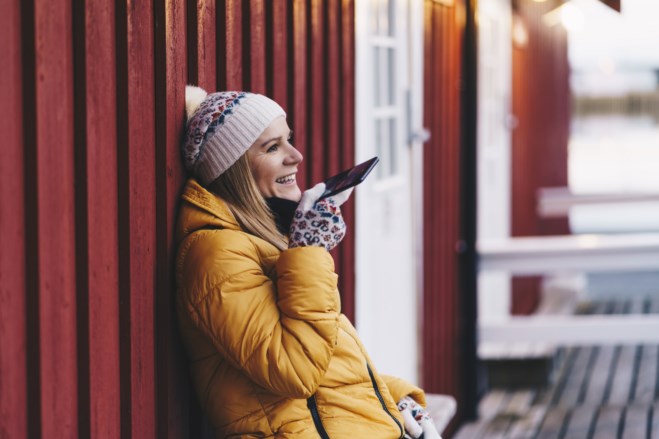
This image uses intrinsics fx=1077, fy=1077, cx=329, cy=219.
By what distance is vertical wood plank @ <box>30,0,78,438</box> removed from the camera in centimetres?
211

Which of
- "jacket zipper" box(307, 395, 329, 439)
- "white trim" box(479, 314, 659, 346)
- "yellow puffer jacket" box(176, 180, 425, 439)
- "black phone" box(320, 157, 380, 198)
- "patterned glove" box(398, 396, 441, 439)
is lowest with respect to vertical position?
"white trim" box(479, 314, 659, 346)

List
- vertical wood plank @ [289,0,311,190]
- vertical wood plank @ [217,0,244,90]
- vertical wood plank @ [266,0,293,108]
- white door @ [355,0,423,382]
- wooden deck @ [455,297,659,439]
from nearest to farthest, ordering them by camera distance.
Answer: vertical wood plank @ [217,0,244,90]
vertical wood plank @ [266,0,293,108]
vertical wood plank @ [289,0,311,190]
white door @ [355,0,423,382]
wooden deck @ [455,297,659,439]

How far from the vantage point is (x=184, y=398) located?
283 centimetres

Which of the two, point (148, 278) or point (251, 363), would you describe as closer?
point (251, 363)

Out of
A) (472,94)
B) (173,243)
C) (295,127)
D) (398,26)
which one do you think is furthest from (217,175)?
(472,94)

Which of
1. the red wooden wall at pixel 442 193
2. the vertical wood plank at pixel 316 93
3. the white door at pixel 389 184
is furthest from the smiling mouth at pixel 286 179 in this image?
the red wooden wall at pixel 442 193

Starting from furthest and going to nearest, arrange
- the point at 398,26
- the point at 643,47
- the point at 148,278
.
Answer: the point at 643,47
the point at 398,26
the point at 148,278

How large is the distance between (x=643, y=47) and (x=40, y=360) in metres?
39.6

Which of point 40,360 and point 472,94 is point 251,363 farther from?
point 472,94

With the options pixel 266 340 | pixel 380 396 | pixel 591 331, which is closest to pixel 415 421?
pixel 380 396

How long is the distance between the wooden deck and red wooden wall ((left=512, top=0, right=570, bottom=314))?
188cm

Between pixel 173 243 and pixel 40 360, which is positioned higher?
pixel 173 243

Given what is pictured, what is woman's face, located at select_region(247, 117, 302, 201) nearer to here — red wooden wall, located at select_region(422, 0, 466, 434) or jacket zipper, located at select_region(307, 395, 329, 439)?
jacket zipper, located at select_region(307, 395, 329, 439)

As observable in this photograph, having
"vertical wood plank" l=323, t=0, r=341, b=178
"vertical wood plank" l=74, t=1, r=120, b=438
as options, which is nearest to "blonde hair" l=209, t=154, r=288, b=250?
"vertical wood plank" l=74, t=1, r=120, b=438
